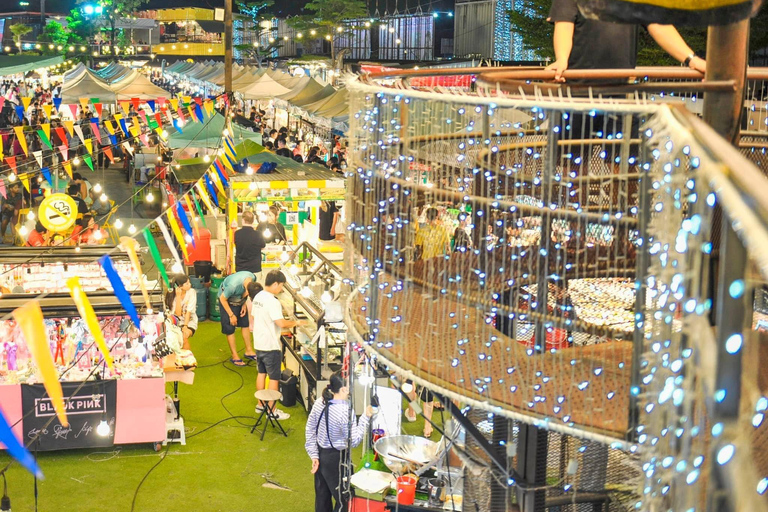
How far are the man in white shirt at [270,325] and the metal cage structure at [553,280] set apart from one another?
5493mm

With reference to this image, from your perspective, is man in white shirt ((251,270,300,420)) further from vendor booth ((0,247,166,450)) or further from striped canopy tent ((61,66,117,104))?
striped canopy tent ((61,66,117,104))

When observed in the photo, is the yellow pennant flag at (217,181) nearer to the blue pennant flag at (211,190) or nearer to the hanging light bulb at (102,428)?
the blue pennant flag at (211,190)

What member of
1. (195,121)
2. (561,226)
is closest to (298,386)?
(561,226)

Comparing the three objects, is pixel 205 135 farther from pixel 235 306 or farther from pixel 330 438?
pixel 330 438

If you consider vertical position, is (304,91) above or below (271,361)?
above

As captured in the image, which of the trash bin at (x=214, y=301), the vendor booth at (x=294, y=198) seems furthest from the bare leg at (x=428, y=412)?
the trash bin at (x=214, y=301)

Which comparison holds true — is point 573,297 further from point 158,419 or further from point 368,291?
point 158,419

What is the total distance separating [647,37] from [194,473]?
1509cm

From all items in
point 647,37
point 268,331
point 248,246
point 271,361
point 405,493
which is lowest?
point 405,493

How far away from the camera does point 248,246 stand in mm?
14578

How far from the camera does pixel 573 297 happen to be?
5.16m

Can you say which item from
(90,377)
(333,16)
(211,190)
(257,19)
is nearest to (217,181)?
(211,190)

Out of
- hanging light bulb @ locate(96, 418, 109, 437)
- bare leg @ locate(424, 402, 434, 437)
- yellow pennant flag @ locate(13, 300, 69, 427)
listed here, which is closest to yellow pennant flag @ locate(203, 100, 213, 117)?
hanging light bulb @ locate(96, 418, 109, 437)

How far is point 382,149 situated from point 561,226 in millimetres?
1070
